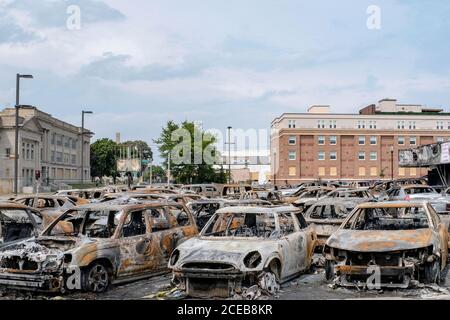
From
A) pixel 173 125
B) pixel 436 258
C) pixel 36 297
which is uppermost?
pixel 173 125

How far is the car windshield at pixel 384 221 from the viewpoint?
10914mm

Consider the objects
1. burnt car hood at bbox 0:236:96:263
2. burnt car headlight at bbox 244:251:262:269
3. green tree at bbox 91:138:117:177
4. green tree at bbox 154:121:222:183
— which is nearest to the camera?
burnt car headlight at bbox 244:251:262:269

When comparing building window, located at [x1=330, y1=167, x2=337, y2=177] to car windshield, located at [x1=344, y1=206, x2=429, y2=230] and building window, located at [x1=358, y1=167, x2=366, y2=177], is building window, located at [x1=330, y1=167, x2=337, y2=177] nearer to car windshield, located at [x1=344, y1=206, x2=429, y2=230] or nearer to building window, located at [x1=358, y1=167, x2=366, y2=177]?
building window, located at [x1=358, y1=167, x2=366, y2=177]

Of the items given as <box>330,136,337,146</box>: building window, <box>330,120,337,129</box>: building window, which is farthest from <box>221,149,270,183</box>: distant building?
<box>330,120,337,129</box>: building window

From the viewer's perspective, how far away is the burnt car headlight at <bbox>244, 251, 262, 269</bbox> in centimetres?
849

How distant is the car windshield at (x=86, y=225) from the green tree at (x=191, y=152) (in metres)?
42.5

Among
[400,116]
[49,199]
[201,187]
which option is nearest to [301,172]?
[400,116]

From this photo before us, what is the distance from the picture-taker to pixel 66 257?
28.5ft

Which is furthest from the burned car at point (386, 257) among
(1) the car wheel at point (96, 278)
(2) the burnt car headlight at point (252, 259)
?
(1) the car wheel at point (96, 278)

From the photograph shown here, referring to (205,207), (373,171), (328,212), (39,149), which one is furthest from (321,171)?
(328,212)

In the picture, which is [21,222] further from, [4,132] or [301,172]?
[301,172]

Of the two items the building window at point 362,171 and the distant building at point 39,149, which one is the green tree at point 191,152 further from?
the building window at point 362,171

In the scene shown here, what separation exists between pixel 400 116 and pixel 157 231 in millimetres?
89185

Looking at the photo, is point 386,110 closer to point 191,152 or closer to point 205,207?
point 191,152
